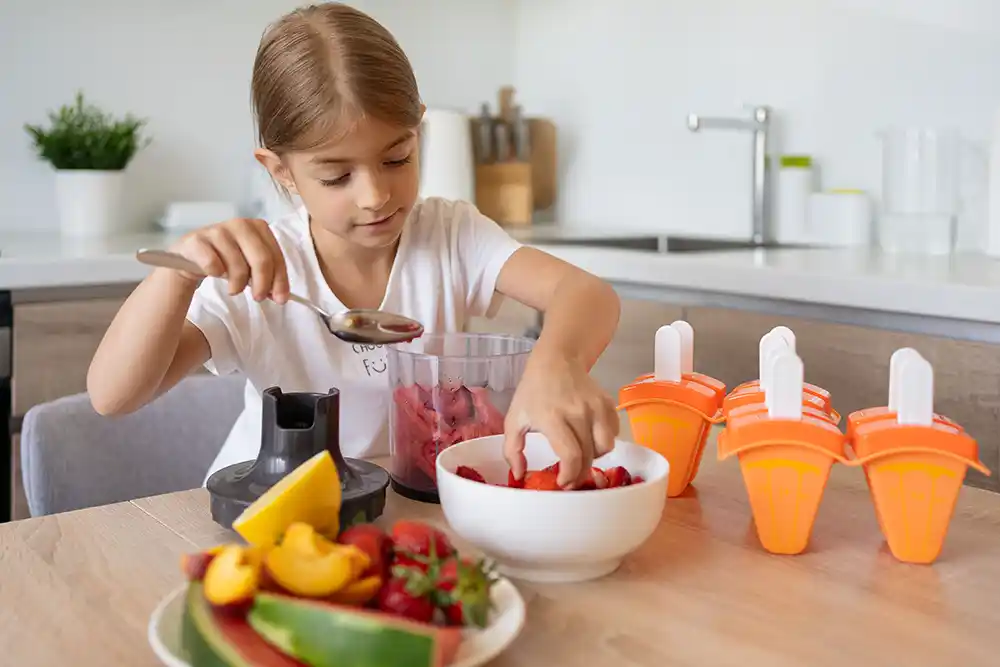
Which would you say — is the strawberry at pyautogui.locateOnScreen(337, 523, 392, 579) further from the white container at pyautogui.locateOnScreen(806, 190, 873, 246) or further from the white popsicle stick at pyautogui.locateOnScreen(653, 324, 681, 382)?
the white container at pyautogui.locateOnScreen(806, 190, 873, 246)

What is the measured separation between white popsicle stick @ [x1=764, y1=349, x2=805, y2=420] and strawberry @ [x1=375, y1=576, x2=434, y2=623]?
337 millimetres

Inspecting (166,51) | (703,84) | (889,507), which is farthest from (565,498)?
(166,51)

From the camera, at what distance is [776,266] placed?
1.71 meters

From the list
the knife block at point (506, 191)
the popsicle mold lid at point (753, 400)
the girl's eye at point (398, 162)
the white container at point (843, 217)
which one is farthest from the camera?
the knife block at point (506, 191)

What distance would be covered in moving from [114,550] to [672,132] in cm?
206

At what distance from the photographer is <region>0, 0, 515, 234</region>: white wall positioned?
234 cm

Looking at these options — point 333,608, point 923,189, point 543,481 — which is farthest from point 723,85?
point 333,608

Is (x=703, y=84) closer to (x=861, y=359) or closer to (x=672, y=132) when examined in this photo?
(x=672, y=132)

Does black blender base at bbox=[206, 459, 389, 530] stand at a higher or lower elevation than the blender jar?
lower

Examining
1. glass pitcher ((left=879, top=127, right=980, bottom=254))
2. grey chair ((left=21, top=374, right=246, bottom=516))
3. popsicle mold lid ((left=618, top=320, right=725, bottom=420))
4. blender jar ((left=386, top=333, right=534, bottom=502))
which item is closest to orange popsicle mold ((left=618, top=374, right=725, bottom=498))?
popsicle mold lid ((left=618, top=320, right=725, bottom=420))

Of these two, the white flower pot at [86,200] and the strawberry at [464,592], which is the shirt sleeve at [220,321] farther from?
the white flower pot at [86,200]

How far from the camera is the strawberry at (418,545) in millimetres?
595

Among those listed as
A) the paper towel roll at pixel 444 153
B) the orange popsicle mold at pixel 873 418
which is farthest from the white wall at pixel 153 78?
the orange popsicle mold at pixel 873 418

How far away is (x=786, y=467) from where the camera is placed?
2.57 ft
